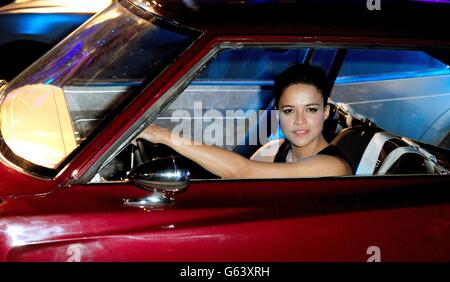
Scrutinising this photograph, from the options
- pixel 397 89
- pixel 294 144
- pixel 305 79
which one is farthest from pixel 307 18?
pixel 397 89

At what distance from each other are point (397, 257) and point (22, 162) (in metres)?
1.43

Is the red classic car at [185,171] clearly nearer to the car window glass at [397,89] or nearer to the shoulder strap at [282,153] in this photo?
the shoulder strap at [282,153]

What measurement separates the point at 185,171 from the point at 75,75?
0.88 meters

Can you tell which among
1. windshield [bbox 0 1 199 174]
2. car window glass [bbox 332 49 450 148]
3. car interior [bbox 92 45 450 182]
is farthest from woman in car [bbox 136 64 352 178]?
car window glass [bbox 332 49 450 148]

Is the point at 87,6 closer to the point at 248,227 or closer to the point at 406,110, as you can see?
the point at 406,110

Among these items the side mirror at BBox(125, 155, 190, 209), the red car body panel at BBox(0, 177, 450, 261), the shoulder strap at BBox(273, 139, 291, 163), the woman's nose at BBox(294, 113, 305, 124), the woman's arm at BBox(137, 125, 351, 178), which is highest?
the shoulder strap at BBox(273, 139, 291, 163)

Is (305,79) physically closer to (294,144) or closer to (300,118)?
(300,118)

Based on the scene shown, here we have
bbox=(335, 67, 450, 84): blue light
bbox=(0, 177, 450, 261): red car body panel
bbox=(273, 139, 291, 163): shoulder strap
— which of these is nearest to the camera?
bbox=(0, 177, 450, 261): red car body panel

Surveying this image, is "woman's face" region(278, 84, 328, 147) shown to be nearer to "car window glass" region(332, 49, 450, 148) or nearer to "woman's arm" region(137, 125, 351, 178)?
"woman's arm" region(137, 125, 351, 178)

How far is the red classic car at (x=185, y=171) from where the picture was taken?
2.01m

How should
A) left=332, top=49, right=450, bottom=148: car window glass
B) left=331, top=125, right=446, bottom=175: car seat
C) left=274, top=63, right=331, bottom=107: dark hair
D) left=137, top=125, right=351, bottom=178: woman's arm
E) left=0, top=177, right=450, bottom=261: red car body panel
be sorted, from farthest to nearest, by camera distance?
left=332, top=49, right=450, bottom=148: car window glass → left=274, top=63, right=331, bottom=107: dark hair → left=331, top=125, right=446, bottom=175: car seat → left=137, top=125, right=351, bottom=178: woman's arm → left=0, top=177, right=450, bottom=261: red car body panel

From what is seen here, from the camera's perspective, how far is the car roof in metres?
2.24

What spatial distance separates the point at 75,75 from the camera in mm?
2637
